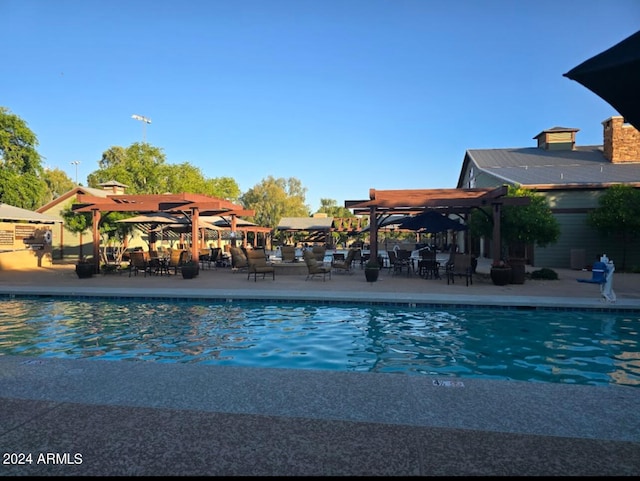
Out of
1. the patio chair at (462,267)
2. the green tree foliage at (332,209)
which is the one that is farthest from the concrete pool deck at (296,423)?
the green tree foliage at (332,209)

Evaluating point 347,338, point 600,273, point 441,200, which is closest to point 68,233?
point 441,200

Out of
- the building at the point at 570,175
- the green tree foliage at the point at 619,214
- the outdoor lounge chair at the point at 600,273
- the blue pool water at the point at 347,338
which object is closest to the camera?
the blue pool water at the point at 347,338

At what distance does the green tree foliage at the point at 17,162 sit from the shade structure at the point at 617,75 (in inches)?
1416

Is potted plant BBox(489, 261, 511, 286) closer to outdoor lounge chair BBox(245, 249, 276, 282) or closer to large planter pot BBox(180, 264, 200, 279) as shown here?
outdoor lounge chair BBox(245, 249, 276, 282)

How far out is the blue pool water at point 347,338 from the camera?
5.81 metres

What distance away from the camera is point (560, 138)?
84.7 feet

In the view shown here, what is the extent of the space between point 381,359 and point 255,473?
12.5 feet

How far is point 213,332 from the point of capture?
755 cm

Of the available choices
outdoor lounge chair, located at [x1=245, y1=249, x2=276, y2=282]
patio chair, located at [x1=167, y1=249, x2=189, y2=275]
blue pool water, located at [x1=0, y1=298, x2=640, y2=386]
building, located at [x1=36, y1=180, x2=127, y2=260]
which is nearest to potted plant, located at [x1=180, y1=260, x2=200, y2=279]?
patio chair, located at [x1=167, y1=249, x2=189, y2=275]

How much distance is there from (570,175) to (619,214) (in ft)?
14.5

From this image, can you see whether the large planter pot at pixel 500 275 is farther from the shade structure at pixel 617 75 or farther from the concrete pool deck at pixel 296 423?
the shade structure at pixel 617 75

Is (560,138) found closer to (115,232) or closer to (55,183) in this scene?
(115,232)

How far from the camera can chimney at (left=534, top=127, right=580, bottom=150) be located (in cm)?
2567

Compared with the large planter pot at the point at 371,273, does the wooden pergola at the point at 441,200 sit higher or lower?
higher
